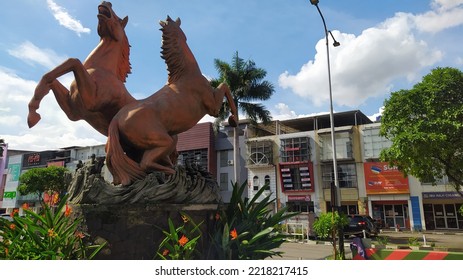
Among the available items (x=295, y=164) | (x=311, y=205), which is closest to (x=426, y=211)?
(x=311, y=205)

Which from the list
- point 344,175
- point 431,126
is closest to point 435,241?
point 431,126

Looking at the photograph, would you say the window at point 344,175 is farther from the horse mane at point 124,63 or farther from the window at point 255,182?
the horse mane at point 124,63

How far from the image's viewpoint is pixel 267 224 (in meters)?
4.86

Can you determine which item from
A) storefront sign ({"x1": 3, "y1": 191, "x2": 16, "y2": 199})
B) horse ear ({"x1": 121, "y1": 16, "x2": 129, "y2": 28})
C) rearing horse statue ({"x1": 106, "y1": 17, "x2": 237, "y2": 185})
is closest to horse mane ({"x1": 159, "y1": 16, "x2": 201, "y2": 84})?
rearing horse statue ({"x1": 106, "y1": 17, "x2": 237, "y2": 185})

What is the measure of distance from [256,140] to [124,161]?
2536 centimetres

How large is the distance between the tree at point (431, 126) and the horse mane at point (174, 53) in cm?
1056

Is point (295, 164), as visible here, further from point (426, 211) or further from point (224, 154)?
point (426, 211)

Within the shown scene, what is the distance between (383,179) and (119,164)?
23.6 metres

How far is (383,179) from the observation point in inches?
973

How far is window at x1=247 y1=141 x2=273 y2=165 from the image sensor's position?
2906 centimetres

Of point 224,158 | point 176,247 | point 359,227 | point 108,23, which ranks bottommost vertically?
point 359,227

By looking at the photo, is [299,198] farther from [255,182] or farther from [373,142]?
[373,142]

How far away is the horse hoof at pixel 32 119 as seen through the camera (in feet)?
14.8

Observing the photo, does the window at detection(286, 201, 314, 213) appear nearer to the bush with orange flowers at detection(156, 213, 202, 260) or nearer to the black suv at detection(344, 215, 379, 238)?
the black suv at detection(344, 215, 379, 238)
